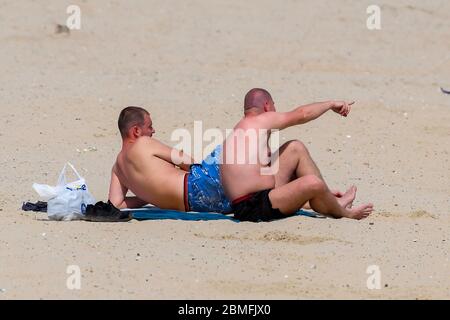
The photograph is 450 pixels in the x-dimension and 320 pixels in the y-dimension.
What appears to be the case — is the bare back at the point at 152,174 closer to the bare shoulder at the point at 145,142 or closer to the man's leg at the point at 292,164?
the bare shoulder at the point at 145,142

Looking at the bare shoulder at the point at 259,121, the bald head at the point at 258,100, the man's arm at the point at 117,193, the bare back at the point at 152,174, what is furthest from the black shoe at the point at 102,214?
the bald head at the point at 258,100

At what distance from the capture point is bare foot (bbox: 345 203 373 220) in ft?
23.7

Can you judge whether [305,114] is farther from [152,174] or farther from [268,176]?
[152,174]

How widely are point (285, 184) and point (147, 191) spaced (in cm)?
91

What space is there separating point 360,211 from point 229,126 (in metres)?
3.25

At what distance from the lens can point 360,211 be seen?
7.25m

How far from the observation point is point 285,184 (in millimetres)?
7180

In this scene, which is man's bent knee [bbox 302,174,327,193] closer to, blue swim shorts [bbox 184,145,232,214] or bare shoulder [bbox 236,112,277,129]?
bare shoulder [bbox 236,112,277,129]

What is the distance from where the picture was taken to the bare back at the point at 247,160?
707 cm

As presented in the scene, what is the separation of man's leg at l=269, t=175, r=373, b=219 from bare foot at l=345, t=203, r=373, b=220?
54 millimetres

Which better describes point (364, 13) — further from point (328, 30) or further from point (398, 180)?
point (398, 180)

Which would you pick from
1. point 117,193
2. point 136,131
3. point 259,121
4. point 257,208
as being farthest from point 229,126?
point 257,208

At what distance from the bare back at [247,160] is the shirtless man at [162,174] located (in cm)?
18

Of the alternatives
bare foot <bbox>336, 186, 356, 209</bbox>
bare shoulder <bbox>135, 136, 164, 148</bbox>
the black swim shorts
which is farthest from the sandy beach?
bare shoulder <bbox>135, 136, 164, 148</bbox>
